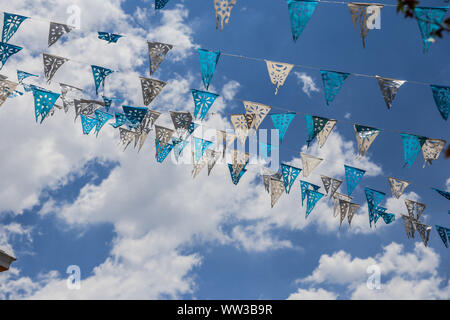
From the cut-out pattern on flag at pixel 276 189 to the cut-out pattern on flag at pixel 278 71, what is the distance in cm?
Result: 514

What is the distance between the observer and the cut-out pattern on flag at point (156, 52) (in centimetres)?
964

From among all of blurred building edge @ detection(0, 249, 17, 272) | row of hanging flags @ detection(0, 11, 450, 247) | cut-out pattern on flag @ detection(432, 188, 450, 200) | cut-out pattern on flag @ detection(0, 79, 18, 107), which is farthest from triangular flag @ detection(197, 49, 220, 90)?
cut-out pattern on flag @ detection(432, 188, 450, 200)

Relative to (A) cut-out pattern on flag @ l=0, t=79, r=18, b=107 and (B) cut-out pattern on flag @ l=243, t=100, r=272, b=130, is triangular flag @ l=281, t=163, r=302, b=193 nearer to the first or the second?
(B) cut-out pattern on flag @ l=243, t=100, r=272, b=130

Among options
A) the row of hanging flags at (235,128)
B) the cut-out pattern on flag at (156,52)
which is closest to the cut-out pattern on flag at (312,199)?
the row of hanging flags at (235,128)

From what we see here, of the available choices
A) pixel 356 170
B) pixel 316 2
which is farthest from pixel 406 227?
pixel 316 2

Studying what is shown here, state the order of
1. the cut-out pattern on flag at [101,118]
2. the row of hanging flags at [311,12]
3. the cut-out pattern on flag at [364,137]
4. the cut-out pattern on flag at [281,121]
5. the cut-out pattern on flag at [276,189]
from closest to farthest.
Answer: the row of hanging flags at [311,12] → the cut-out pattern on flag at [364,137] → the cut-out pattern on flag at [281,121] → the cut-out pattern on flag at [101,118] → the cut-out pattern on flag at [276,189]

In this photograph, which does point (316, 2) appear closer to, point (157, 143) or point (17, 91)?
point (157, 143)

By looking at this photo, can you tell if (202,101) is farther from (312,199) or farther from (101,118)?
(312,199)

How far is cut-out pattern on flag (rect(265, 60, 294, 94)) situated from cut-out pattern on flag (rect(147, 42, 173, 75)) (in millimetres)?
2760

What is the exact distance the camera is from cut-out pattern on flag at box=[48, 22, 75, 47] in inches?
365

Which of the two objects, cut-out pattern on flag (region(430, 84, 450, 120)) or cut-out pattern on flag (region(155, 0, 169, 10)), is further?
cut-out pattern on flag (region(430, 84, 450, 120))

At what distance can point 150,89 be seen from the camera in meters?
10.6

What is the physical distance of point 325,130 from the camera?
10633 mm

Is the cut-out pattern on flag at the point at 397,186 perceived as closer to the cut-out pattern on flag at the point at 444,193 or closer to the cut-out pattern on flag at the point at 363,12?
the cut-out pattern on flag at the point at 444,193
